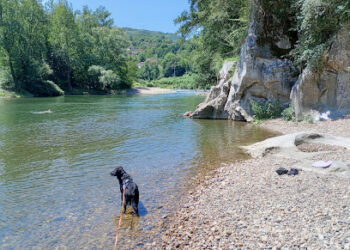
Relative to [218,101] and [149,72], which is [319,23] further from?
[149,72]

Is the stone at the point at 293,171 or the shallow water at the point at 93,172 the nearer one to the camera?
the shallow water at the point at 93,172

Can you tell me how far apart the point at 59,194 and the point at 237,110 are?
55.5 feet

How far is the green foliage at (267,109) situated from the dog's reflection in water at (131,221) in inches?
616

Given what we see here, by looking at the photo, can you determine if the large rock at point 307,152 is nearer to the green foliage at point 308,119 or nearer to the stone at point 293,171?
the stone at point 293,171

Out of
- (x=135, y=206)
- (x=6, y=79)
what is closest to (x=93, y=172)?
(x=135, y=206)

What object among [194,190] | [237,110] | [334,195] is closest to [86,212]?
[194,190]

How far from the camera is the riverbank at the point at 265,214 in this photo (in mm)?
4992

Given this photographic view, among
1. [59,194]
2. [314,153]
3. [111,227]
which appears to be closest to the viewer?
[111,227]

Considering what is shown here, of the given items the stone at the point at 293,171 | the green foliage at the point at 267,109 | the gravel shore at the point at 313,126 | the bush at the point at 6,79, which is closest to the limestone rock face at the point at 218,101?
the green foliage at the point at 267,109

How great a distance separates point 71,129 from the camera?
20.4 m

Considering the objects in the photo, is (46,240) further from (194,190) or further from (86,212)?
(194,190)

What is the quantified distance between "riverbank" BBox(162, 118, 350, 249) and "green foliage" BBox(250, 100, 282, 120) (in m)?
12.1

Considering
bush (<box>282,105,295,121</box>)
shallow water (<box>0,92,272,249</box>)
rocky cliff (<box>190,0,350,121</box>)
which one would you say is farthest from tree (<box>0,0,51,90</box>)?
bush (<box>282,105,295,121</box>)

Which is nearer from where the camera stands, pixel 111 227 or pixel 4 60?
pixel 111 227
